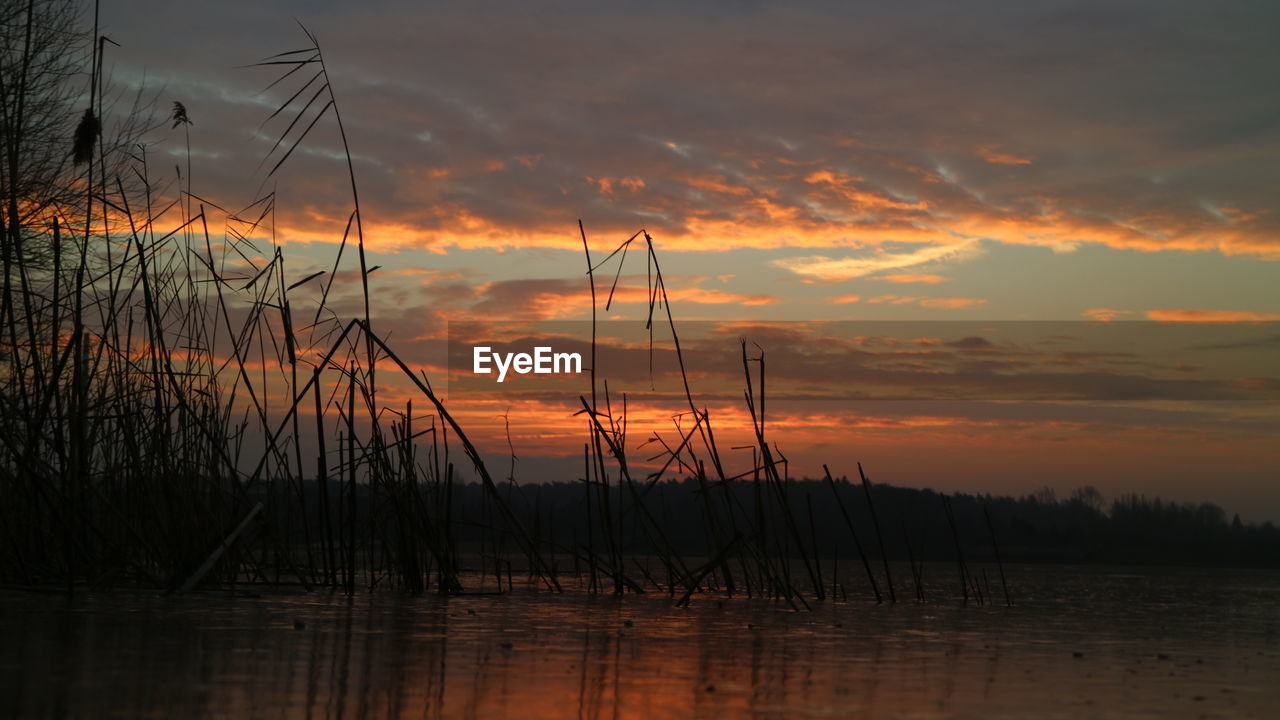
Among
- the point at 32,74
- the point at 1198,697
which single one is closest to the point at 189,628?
the point at 1198,697

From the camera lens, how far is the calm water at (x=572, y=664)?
1942 mm

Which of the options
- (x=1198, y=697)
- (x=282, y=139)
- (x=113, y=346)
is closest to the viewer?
(x=1198, y=697)

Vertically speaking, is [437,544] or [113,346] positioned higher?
[113,346]

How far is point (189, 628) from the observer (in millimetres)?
2941

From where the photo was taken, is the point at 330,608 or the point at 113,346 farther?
the point at 113,346

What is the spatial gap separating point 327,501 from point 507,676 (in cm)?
277

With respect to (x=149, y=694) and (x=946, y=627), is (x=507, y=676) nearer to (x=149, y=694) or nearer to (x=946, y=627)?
(x=149, y=694)

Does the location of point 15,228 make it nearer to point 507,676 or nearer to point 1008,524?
point 507,676

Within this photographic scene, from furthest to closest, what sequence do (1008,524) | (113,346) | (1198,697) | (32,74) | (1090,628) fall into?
(1008,524), (32,74), (113,346), (1090,628), (1198,697)

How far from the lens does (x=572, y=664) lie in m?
2.56

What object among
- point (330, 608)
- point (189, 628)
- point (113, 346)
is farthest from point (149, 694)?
point (113, 346)

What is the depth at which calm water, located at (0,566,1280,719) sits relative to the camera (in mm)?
1942

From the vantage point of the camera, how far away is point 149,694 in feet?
6.14

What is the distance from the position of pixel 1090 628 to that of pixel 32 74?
48.9 feet
